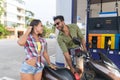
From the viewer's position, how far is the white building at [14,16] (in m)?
65.7

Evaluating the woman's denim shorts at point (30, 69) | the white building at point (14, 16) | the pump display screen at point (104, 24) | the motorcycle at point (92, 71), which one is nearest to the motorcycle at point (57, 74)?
the motorcycle at point (92, 71)

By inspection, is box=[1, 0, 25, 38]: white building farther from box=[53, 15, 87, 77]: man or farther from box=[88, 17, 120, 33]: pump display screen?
box=[53, 15, 87, 77]: man

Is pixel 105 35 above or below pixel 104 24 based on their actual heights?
below

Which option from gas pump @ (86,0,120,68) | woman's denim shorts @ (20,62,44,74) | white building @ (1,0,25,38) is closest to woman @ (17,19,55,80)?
woman's denim shorts @ (20,62,44,74)

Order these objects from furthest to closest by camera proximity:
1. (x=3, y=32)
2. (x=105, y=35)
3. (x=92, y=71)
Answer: (x=3, y=32) → (x=105, y=35) → (x=92, y=71)

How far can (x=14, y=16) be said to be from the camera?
235 ft

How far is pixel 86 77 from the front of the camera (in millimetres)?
3506

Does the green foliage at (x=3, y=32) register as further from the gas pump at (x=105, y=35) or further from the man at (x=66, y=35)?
the man at (x=66, y=35)

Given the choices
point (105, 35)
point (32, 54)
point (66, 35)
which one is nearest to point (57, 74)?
point (32, 54)

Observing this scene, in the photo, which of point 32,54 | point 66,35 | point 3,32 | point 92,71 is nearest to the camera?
point 92,71

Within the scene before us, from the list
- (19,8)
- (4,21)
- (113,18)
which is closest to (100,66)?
(113,18)

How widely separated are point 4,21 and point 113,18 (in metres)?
61.3

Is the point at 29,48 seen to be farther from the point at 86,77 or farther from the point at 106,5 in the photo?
the point at 106,5

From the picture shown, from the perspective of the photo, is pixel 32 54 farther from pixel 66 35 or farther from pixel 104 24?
pixel 104 24
